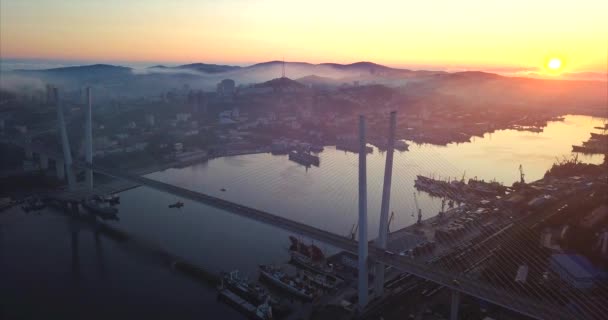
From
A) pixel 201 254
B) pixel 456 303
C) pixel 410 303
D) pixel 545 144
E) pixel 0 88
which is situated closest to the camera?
pixel 456 303

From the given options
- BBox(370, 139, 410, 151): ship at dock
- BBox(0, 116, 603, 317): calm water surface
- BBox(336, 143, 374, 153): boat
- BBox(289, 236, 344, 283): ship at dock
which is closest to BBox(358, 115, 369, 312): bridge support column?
BBox(289, 236, 344, 283): ship at dock

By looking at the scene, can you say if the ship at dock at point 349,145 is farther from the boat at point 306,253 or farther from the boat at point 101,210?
the boat at point 101,210

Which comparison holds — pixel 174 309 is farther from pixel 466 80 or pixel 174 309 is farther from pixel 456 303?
→ pixel 466 80

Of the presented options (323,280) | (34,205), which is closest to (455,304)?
(323,280)

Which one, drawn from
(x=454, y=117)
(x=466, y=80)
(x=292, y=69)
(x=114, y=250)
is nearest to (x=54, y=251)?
(x=114, y=250)

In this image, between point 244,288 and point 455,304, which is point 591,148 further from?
point 244,288

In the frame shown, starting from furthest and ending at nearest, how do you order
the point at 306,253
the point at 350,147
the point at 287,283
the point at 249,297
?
the point at 350,147 → the point at 306,253 → the point at 287,283 → the point at 249,297
